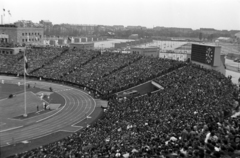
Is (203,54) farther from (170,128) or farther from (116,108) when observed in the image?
(170,128)

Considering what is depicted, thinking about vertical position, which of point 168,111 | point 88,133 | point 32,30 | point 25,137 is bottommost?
point 25,137

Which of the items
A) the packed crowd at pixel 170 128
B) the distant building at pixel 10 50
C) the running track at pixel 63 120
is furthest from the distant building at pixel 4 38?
the packed crowd at pixel 170 128

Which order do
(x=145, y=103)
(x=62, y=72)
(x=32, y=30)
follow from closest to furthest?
(x=145, y=103) → (x=62, y=72) → (x=32, y=30)

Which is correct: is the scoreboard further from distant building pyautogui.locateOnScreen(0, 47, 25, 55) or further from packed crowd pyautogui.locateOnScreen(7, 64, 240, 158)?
distant building pyautogui.locateOnScreen(0, 47, 25, 55)

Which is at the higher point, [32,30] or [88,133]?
[32,30]

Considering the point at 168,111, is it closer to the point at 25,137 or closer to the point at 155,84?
the point at 25,137

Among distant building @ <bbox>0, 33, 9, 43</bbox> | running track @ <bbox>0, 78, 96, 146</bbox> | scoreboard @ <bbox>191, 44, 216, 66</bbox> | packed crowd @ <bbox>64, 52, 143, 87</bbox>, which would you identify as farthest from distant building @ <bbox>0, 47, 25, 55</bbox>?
scoreboard @ <bbox>191, 44, 216, 66</bbox>

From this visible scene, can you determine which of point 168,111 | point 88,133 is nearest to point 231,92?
point 168,111

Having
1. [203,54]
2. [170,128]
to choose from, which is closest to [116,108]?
[170,128]
